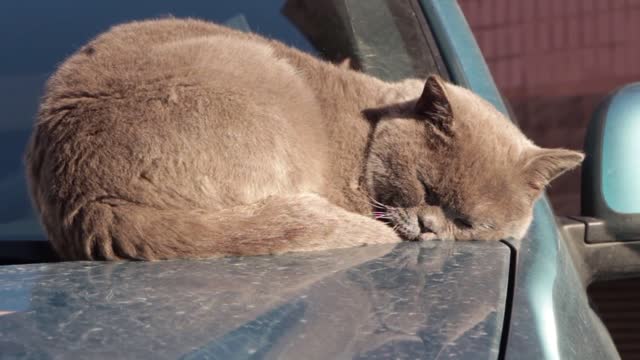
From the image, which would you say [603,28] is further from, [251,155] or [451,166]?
[251,155]

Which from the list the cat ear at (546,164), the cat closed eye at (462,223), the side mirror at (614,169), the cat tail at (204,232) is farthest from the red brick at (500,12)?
the cat tail at (204,232)

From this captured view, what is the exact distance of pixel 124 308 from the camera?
1.48 m

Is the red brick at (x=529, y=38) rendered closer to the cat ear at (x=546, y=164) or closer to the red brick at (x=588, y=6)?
the red brick at (x=588, y=6)

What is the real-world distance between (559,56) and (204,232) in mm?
6236

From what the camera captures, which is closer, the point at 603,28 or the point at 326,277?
the point at 326,277

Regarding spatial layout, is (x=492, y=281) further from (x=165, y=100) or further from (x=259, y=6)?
(x=259, y=6)

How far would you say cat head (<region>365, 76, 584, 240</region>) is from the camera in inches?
104

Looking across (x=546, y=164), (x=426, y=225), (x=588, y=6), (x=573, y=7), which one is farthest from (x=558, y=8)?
(x=426, y=225)

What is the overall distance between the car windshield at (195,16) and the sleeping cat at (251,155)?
4.1 inches

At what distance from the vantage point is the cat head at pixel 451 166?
2.65 meters

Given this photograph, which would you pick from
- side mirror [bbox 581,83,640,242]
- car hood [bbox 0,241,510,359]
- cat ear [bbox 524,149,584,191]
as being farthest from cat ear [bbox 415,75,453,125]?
car hood [bbox 0,241,510,359]

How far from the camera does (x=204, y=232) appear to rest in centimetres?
204

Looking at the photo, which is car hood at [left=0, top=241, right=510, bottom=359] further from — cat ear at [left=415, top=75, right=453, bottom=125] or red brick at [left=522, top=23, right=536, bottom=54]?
red brick at [left=522, top=23, right=536, bottom=54]

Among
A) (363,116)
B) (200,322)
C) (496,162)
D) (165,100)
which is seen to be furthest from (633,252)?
(200,322)
